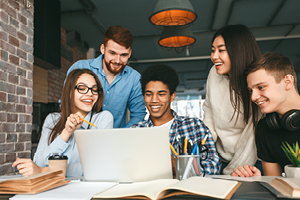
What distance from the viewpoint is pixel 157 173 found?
0.94 meters

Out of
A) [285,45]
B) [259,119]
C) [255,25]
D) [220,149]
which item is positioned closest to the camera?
[259,119]

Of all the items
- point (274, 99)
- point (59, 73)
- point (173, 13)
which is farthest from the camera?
point (59, 73)

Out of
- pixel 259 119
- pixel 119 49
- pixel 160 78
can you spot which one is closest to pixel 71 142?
pixel 160 78

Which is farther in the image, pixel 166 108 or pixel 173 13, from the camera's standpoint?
pixel 173 13

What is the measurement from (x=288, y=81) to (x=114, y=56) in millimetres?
1301

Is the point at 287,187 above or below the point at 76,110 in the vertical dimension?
below

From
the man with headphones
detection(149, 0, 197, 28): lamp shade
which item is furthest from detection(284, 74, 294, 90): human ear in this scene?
detection(149, 0, 197, 28): lamp shade

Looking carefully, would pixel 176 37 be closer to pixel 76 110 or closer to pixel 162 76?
pixel 162 76

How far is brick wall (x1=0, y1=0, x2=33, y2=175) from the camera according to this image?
217 cm

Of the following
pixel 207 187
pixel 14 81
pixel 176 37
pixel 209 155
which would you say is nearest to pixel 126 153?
pixel 207 187

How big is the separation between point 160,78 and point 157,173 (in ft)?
3.15

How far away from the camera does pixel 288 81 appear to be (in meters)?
1.32

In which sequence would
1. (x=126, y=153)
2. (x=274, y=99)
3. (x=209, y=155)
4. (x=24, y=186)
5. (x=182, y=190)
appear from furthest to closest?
(x=209, y=155)
(x=274, y=99)
(x=126, y=153)
(x=24, y=186)
(x=182, y=190)

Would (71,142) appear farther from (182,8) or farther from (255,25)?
(255,25)
